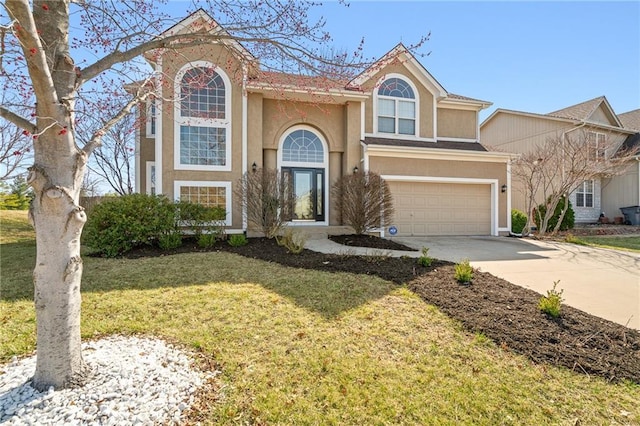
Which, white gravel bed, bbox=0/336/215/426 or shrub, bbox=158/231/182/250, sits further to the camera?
shrub, bbox=158/231/182/250

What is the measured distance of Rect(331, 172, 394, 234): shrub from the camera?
449 inches

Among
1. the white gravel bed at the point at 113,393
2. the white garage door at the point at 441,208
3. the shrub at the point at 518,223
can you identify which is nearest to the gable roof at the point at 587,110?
the shrub at the point at 518,223

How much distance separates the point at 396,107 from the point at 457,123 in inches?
134

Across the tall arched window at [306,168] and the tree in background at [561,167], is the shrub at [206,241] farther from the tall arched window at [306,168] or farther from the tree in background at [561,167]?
the tree in background at [561,167]

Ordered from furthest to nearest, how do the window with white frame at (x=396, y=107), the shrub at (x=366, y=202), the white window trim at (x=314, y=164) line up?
the window with white frame at (x=396, y=107) → the white window trim at (x=314, y=164) → the shrub at (x=366, y=202)

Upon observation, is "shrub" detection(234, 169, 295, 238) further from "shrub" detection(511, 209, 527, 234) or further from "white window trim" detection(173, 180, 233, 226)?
"shrub" detection(511, 209, 527, 234)

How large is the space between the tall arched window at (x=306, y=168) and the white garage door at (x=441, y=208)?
9.77ft

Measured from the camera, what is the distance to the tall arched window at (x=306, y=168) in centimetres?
1345

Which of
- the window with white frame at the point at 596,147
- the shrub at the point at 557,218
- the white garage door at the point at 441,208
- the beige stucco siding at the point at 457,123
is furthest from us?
the shrub at the point at 557,218

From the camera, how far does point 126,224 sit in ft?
30.2

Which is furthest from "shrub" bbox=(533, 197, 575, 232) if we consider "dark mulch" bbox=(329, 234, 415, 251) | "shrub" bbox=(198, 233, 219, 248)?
"shrub" bbox=(198, 233, 219, 248)

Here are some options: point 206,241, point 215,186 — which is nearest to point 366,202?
point 206,241

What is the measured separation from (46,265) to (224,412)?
75.2 inches

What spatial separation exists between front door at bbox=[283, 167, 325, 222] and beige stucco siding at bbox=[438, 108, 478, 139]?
6.51 m
